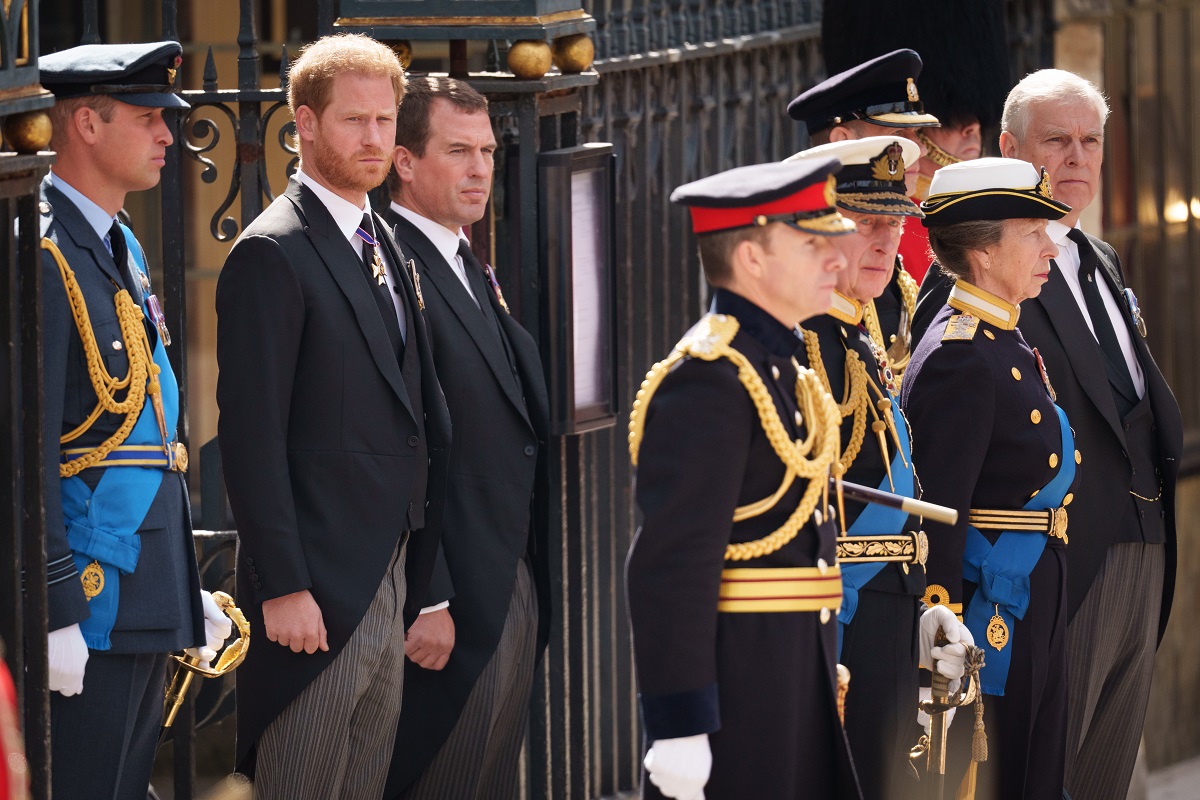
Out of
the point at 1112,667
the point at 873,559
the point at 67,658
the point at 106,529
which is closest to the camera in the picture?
the point at 67,658

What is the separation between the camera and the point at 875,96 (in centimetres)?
534

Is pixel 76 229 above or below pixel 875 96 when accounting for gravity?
below

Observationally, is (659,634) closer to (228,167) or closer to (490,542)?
(490,542)

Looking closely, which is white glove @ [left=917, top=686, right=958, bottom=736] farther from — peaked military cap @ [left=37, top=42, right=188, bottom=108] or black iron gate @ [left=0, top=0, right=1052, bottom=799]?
peaked military cap @ [left=37, top=42, right=188, bottom=108]

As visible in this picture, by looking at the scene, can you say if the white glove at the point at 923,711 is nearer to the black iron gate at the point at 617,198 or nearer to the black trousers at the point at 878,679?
the black trousers at the point at 878,679

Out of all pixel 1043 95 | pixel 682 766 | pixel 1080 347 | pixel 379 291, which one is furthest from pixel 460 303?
pixel 1043 95

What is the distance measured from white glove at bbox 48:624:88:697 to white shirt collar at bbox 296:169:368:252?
1018 mm

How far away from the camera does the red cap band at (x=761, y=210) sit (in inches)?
144

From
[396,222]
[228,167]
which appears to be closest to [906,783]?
[396,222]

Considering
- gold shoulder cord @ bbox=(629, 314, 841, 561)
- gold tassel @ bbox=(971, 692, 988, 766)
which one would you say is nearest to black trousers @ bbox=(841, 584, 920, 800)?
gold tassel @ bbox=(971, 692, 988, 766)

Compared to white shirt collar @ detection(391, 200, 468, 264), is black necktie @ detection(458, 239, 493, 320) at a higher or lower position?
lower

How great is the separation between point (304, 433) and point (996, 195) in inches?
65.6

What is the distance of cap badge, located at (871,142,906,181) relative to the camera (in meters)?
4.47

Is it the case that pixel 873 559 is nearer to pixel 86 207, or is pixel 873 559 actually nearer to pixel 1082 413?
pixel 1082 413
